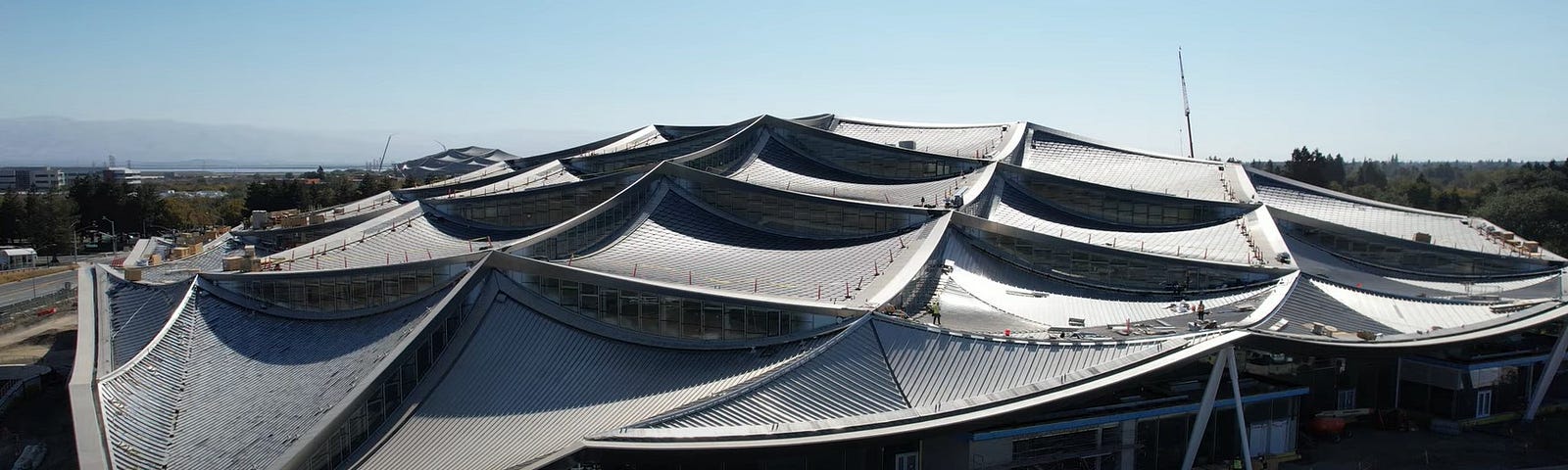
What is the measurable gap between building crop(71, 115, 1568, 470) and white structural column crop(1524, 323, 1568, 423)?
142mm

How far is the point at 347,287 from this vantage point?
43.3 m

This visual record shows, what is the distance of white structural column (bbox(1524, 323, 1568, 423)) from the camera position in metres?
44.6

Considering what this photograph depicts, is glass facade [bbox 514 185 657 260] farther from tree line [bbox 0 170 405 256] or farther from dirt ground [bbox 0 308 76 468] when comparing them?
tree line [bbox 0 170 405 256]

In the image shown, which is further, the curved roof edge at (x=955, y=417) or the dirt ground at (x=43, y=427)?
the dirt ground at (x=43, y=427)

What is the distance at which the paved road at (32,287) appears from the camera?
8207cm

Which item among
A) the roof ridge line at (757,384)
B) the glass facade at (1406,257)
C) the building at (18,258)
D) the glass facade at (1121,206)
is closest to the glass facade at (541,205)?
the glass facade at (1121,206)

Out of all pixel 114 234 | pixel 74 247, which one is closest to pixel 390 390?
pixel 74 247

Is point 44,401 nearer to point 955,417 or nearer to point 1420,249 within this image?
point 955,417

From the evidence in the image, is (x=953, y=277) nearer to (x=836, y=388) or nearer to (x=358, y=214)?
(x=836, y=388)

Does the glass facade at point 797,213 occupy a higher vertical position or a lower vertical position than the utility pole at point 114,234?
higher

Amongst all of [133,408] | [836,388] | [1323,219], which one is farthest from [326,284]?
[1323,219]

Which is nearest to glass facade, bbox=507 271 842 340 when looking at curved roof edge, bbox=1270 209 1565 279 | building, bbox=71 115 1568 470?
building, bbox=71 115 1568 470

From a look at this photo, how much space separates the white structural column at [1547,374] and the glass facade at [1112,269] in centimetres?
1135

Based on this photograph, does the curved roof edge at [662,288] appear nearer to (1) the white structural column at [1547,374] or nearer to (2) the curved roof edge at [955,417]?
(2) the curved roof edge at [955,417]
